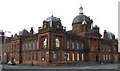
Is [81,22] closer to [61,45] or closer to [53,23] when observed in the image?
[53,23]

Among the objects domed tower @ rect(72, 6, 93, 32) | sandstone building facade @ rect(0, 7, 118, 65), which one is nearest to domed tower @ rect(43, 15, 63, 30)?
sandstone building facade @ rect(0, 7, 118, 65)

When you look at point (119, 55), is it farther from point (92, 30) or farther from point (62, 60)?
point (62, 60)

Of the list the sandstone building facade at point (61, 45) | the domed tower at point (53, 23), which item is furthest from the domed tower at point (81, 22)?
the domed tower at point (53, 23)

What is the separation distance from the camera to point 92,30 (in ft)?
268

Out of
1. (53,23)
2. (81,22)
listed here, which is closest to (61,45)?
(53,23)

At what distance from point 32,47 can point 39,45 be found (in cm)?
723

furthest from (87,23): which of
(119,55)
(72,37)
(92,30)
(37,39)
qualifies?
(119,55)

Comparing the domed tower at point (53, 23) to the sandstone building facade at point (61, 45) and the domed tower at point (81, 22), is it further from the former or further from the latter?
the domed tower at point (81, 22)

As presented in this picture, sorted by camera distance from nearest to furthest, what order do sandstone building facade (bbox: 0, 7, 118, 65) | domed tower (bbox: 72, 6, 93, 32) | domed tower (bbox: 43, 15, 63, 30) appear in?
sandstone building facade (bbox: 0, 7, 118, 65), domed tower (bbox: 43, 15, 63, 30), domed tower (bbox: 72, 6, 93, 32)

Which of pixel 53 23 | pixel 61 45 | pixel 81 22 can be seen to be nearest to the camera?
pixel 61 45

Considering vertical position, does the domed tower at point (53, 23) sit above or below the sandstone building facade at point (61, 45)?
above

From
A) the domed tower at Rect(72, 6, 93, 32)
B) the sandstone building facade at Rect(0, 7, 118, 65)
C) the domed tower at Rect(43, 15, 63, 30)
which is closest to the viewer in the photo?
the sandstone building facade at Rect(0, 7, 118, 65)

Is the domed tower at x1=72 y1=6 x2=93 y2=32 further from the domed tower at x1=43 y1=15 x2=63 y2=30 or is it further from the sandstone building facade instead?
the domed tower at x1=43 y1=15 x2=63 y2=30

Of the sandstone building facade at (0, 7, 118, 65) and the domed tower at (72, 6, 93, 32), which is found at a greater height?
the domed tower at (72, 6, 93, 32)
